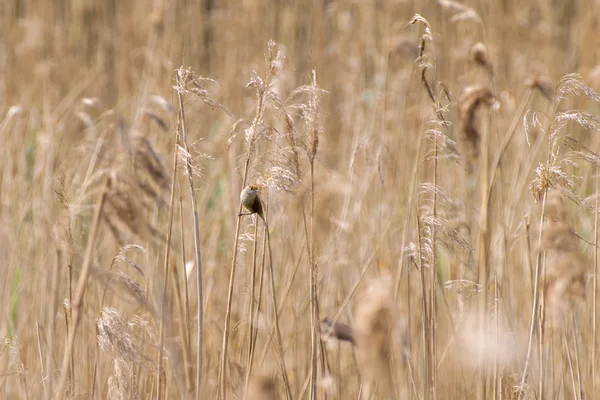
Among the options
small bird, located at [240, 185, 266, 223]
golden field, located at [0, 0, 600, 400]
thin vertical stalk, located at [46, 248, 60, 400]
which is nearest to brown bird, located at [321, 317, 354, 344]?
golden field, located at [0, 0, 600, 400]

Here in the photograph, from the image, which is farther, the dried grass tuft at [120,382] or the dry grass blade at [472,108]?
the dry grass blade at [472,108]

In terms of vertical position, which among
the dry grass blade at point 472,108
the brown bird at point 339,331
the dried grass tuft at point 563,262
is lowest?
the brown bird at point 339,331

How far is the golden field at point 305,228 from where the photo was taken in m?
1.09

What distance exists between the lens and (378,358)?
2.13 ft

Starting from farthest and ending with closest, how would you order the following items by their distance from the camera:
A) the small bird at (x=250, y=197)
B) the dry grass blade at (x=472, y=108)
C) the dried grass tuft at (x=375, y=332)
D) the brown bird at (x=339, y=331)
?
the dry grass blade at (x=472, y=108) < the brown bird at (x=339, y=331) < the small bird at (x=250, y=197) < the dried grass tuft at (x=375, y=332)

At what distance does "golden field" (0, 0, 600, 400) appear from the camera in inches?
43.0

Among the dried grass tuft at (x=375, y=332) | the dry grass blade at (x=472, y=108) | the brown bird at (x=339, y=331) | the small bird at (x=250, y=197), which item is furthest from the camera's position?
the dry grass blade at (x=472, y=108)

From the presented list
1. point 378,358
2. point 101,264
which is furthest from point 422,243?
point 101,264

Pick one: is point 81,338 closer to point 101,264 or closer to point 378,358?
point 101,264

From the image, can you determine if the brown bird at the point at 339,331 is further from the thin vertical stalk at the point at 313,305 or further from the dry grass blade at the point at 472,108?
the dry grass blade at the point at 472,108

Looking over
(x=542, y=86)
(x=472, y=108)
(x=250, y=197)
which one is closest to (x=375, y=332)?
(x=250, y=197)

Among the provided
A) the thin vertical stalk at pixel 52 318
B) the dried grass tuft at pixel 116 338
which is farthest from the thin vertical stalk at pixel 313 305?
the thin vertical stalk at pixel 52 318

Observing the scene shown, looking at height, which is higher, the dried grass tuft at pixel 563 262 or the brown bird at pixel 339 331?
the dried grass tuft at pixel 563 262

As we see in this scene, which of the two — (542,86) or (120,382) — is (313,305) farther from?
(542,86)
